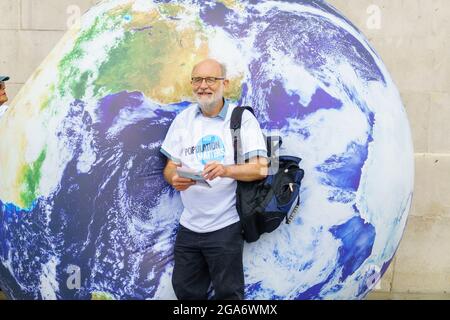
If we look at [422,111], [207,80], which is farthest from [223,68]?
[422,111]

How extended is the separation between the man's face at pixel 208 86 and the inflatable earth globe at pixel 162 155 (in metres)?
0.13

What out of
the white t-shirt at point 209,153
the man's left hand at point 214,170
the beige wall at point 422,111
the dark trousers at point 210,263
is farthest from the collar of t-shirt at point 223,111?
the beige wall at point 422,111

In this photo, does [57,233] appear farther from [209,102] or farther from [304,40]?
[304,40]

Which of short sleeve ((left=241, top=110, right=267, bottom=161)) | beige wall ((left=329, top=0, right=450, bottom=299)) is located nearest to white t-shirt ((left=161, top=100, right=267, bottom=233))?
short sleeve ((left=241, top=110, right=267, bottom=161))

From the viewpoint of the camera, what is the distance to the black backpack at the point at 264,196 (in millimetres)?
3336

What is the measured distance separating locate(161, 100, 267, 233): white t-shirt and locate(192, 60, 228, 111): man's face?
0.19ft

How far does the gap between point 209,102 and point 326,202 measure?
0.73 metres

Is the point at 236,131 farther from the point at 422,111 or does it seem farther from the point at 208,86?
the point at 422,111

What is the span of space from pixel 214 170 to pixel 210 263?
1.48 feet

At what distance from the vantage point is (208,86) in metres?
3.36

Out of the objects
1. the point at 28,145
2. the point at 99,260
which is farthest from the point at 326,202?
the point at 28,145

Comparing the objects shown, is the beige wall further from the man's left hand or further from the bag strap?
the man's left hand

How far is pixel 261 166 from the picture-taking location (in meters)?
3.33

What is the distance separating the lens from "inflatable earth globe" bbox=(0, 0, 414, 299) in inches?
137
